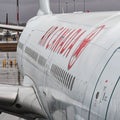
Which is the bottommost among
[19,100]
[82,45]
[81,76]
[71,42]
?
[19,100]

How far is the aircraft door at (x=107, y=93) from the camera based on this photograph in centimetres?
499

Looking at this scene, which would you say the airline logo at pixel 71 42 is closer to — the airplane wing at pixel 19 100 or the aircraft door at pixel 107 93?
the aircraft door at pixel 107 93

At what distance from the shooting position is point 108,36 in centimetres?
616

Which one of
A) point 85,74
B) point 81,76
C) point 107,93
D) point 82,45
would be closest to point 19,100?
point 82,45

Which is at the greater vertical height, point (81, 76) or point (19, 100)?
point (81, 76)

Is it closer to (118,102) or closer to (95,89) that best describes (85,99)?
(95,89)

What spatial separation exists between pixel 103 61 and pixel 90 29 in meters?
1.83

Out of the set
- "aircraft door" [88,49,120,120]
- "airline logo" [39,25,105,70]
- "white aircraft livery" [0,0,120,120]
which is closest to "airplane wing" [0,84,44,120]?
"white aircraft livery" [0,0,120,120]

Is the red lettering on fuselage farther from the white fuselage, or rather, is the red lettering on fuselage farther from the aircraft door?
the aircraft door

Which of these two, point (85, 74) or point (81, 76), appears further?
point (81, 76)

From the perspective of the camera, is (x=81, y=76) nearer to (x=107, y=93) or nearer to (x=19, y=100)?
(x=107, y=93)

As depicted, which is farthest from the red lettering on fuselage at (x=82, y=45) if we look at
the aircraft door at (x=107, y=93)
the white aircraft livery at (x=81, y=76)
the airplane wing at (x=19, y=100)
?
the airplane wing at (x=19, y=100)

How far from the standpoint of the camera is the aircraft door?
16.4ft

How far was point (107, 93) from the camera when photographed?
5.16 meters
